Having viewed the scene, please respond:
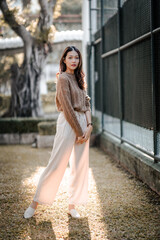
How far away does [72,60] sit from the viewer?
2.96 meters

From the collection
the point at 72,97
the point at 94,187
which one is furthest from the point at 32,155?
the point at 72,97

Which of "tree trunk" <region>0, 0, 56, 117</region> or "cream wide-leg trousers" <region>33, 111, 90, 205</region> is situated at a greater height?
"tree trunk" <region>0, 0, 56, 117</region>

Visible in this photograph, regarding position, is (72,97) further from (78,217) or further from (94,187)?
(94,187)

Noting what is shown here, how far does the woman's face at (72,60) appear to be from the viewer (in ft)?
9.71

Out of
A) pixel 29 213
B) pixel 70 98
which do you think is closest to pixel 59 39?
pixel 70 98

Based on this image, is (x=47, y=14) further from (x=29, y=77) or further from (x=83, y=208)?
(x=83, y=208)

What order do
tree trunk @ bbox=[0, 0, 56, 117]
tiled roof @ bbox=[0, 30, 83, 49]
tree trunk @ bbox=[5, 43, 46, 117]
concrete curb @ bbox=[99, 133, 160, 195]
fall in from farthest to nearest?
1. tiled roof @ bbox=[0, 30, 83, 49]
2. tree trunk @ bbox=[5, 43, 46, 117]
3. tree trunk @ bbox=[0, 0, 56, 117]
4. concrete curb @ bbox=[99, 133, 160, 195]

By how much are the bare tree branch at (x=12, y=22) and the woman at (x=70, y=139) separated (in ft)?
17.3

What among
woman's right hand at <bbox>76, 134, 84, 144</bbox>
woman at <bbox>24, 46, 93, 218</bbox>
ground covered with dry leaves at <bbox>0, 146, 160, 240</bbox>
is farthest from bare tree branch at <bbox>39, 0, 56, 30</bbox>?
woman's right hand at <bbox>76, 134, 84, 144</bbox>

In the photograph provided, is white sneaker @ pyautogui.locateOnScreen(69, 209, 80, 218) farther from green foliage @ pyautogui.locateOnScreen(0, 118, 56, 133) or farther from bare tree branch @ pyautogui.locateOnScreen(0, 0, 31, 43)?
bare tree branch @ pyautogui.locateOnScreen(0, 0, 31, 43)

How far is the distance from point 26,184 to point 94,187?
0.92 m

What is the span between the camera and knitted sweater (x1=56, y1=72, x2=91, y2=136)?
2830 millimetres

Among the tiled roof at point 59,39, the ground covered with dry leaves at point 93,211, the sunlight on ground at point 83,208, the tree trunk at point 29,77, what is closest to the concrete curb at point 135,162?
the ground covered with dry leaves at point 93,211

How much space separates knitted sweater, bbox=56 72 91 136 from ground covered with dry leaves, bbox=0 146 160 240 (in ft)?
2.78
